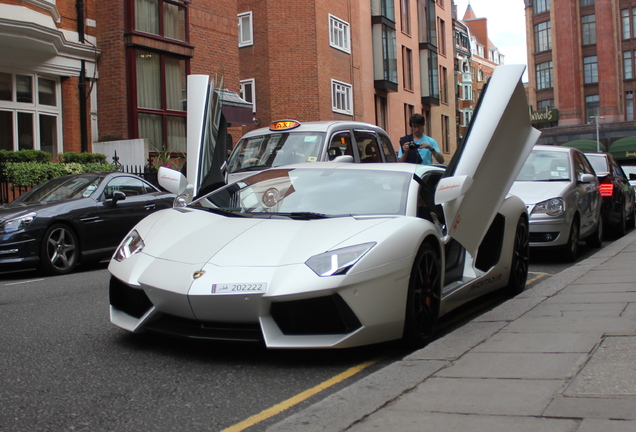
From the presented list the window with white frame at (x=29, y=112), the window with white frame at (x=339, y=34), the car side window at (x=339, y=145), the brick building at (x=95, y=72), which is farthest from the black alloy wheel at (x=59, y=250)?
the window with white frame at (x=339, y=34)

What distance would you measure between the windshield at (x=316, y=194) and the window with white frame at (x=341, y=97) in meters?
28.7

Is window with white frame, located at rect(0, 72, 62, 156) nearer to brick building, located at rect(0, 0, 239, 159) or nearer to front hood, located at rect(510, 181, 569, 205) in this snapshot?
brick building, located at rect(0, 0, 239, 159)

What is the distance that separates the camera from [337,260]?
442 centimetres

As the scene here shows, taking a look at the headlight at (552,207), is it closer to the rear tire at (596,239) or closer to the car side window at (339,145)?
the rear tire at (596,239)

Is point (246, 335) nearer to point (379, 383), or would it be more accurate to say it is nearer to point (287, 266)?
point (287, 266)

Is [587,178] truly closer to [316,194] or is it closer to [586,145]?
[316,194]

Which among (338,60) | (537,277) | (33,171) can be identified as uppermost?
(338,60)

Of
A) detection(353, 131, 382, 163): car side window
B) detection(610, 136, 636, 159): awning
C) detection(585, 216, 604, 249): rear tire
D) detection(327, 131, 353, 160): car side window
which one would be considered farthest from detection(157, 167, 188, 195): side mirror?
detection(610, 136, 636, 159): awning

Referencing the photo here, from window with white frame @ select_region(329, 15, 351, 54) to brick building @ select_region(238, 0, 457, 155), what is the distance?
1.9 inches

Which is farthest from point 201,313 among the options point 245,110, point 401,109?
point 401,109

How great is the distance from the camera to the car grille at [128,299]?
4.75m

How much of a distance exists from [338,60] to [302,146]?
84.0ft

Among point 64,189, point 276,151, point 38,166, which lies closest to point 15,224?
point 64,189

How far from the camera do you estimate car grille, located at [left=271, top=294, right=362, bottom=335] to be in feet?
14.2
